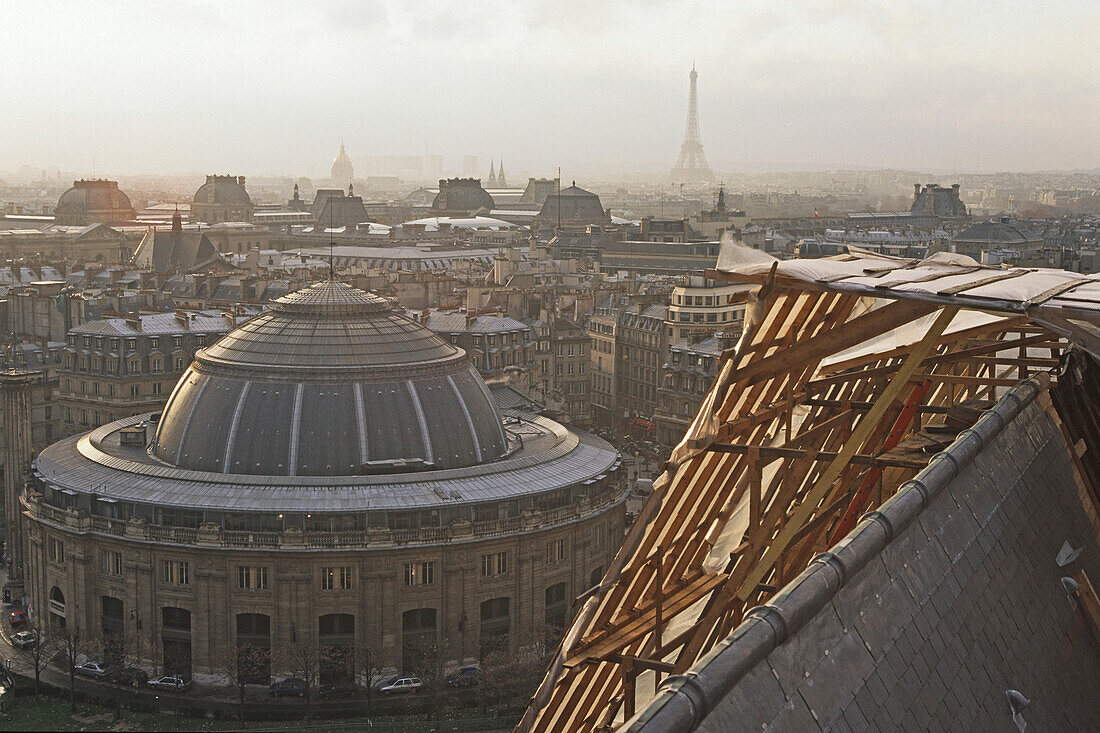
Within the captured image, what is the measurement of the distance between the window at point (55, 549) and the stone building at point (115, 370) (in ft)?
90.0

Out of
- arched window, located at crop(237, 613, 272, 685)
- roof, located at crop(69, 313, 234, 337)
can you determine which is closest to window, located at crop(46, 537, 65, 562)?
arched window, located at crop(237, 613, 272, 685)

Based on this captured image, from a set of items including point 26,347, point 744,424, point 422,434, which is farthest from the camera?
point 26,347

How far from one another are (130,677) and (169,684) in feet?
5.56

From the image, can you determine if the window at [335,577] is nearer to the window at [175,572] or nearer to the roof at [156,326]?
the window at [175,572]

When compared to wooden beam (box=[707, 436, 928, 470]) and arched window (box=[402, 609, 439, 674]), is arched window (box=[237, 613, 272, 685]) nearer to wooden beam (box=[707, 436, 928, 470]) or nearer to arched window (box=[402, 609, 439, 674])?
arched window (box=[402, 609, 439, 674])

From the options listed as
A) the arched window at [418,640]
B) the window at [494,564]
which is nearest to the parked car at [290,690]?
the arched window at [418,640]

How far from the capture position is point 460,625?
2130 inches

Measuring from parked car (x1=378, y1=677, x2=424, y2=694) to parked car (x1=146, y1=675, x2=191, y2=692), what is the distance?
7.44 metres

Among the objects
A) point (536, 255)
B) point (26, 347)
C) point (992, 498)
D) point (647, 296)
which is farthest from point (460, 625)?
point (536, 255)

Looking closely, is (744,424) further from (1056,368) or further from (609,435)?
(609,435)

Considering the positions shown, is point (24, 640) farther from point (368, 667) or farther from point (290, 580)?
point (368, 667)

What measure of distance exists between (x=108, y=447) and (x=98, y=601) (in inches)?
444

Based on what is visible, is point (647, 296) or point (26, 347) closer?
point (26, 347)

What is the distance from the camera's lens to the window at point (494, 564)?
54781mm
